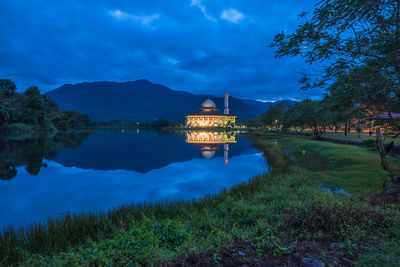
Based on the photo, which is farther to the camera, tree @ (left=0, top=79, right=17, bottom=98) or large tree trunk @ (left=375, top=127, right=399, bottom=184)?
tree @ (left=0, top=79, right=17, bottom=98)

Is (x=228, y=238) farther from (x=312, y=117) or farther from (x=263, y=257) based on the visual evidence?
(x=312, y=117)

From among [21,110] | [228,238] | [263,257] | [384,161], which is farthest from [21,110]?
[384,161]

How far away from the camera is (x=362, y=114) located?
11.5 meters

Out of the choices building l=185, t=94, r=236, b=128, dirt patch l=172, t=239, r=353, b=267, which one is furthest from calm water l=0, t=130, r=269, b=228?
building l=185, t=94, r=236, b=128

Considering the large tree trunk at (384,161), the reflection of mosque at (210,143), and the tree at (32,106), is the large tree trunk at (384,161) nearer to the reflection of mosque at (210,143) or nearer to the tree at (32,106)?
the reflection of mosque at (210,143)

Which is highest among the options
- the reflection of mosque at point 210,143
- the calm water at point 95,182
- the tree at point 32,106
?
the tree at point 32,106

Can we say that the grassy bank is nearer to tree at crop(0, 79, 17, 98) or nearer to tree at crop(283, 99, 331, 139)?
tree at crop(283, 99, 331, 139)

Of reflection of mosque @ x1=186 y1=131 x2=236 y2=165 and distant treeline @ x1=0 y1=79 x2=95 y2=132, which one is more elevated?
distant treeline @ x1=0 y1=79 x2=95 y2=132

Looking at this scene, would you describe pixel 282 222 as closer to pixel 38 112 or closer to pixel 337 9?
pixel 337 9

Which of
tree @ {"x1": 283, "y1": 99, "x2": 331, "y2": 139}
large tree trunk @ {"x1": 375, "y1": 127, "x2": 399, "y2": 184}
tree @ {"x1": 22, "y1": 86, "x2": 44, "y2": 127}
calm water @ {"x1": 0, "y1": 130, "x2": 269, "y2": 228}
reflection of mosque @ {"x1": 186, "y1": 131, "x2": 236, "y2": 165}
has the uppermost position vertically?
tree @ {"x1": 22, "y1": 86, "x2": 44, "y2": 127}

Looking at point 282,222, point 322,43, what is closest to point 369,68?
point 322,43

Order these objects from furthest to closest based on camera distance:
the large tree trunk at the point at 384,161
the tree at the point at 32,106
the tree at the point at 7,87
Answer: the tree at the point at 7,87 → the tree at the point at 32,106 → the large tree trunk at the point at 384,161

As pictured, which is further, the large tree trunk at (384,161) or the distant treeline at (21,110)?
the distant treeline at (21,110)

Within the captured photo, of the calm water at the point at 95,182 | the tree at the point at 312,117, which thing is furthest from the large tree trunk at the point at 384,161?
the tree at the point at 312,117
